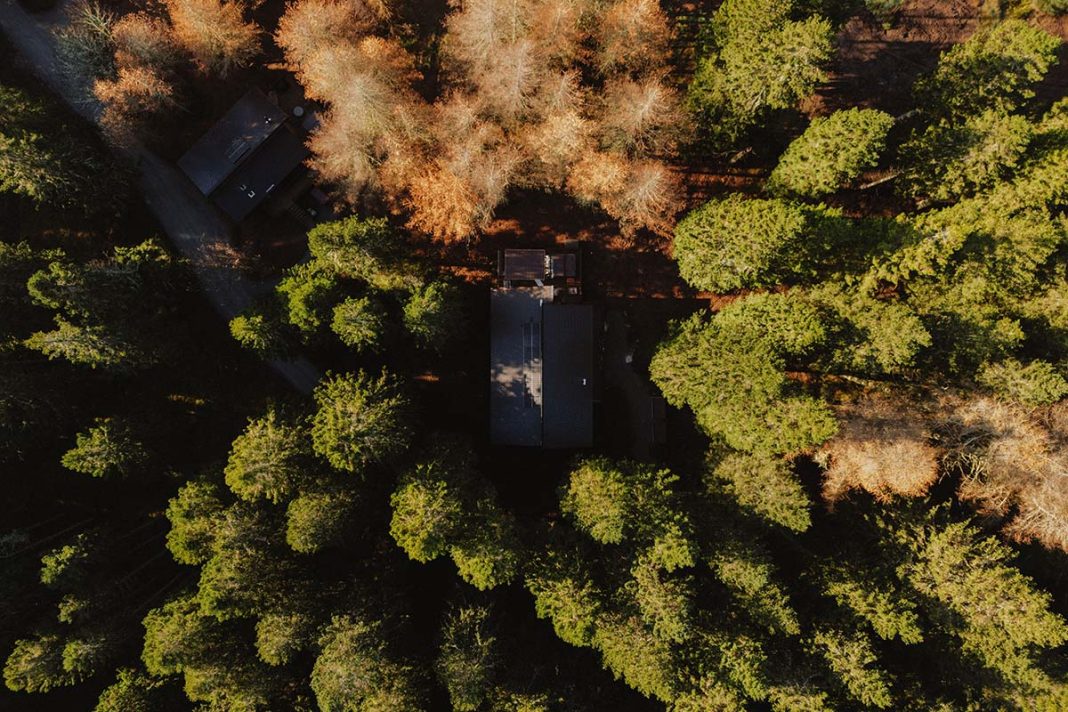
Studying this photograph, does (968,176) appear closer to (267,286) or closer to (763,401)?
(763,401)

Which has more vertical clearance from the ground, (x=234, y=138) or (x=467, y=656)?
(x=234, y=138)

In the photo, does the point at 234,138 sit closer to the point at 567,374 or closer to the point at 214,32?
the point at 214,32

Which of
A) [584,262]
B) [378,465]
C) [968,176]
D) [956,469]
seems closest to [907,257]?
[968,176]

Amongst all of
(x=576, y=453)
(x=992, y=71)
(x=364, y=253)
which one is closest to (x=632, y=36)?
(x=992, y=71)

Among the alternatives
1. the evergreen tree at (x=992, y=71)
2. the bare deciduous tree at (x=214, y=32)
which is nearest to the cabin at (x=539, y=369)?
the bare deciduous tree at (x=214, y=32)

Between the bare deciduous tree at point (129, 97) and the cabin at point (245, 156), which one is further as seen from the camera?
the cabin at point (245, 156)

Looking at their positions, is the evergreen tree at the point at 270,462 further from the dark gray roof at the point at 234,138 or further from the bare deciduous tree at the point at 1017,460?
the bare deciduous tree at the point at 1017,460

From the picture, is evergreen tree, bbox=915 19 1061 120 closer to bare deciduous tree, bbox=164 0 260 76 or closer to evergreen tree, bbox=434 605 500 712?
evergreen tree, bbox=434 605 500 712
